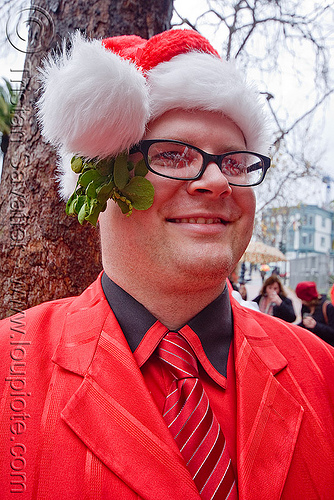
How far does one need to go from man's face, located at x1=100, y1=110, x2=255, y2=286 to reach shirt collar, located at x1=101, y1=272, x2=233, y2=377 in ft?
0.37

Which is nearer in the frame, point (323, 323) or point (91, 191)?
point (91, 191)

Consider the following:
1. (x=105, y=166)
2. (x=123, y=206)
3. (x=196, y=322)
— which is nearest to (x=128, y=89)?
(x=105, y=166)

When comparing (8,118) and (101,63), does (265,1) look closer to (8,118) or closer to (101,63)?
(8,118)

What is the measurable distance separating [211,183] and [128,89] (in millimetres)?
397

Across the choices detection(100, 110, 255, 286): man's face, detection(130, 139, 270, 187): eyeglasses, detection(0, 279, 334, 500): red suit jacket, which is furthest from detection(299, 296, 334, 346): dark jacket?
detection(130, 139, 270, 187): eyeglasses

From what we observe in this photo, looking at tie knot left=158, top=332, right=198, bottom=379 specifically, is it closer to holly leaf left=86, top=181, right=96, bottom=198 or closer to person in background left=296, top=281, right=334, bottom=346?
holly leaf left=86, top=181, right=96, bottom=198

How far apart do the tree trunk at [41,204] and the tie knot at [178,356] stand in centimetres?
80

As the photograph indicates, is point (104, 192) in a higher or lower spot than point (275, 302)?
higher

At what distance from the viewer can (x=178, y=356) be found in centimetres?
119

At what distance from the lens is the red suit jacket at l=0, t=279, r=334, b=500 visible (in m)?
0.94

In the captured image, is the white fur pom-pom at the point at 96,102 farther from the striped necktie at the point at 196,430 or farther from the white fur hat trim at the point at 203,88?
the striped necktie at the point at 196,430

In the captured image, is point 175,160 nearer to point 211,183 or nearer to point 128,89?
point 211,183

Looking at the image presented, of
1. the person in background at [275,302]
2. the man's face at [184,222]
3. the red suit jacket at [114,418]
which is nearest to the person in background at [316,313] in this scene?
the person in background at [275,302]

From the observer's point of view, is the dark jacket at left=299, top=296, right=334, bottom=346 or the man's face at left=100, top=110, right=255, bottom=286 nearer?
the man's face at left=100, top=110, right=255, bottom=286
